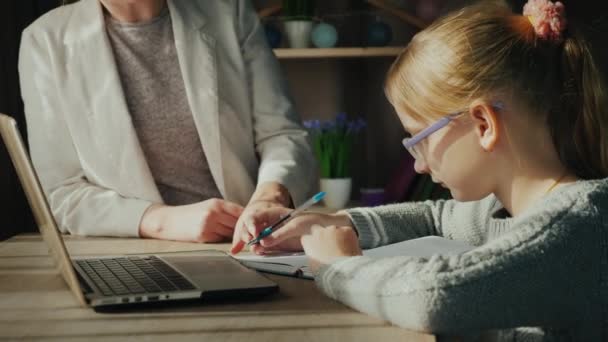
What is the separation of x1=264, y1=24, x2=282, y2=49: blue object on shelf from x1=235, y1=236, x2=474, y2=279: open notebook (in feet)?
5.73

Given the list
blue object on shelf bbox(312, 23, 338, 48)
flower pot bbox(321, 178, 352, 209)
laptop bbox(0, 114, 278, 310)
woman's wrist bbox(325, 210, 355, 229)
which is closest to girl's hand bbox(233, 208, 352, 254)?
woman's wrist bbox(325, 210, 355, 229)

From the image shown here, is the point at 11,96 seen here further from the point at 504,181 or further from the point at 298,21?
the point at 504,181

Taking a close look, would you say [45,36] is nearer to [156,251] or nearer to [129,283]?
[156,251]

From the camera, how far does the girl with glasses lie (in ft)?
2.96

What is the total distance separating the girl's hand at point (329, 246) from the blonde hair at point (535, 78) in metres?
0.23

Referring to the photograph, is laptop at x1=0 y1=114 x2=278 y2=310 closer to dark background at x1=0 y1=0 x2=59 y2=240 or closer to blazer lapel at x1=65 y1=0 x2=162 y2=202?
blazer lapel at x1=65 y1=0 x2=162 y2=202

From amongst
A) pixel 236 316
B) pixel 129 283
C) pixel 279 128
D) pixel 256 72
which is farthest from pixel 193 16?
pixel 236 316

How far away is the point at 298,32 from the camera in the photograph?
300 cm

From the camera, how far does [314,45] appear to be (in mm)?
3043

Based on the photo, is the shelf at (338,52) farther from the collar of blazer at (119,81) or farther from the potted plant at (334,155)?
the collar of blazer at (119,81)

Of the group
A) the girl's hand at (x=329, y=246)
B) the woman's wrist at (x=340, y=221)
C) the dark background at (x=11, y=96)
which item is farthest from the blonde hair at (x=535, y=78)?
the dark background at (x=11, y=96)

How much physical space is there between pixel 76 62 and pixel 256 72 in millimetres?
420

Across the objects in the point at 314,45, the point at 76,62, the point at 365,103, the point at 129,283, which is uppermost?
the point at 76,62

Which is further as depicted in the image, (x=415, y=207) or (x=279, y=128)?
(x=279, y=128)
